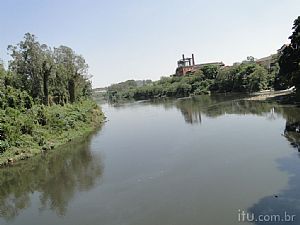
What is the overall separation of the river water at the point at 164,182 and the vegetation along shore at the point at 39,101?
218 cm

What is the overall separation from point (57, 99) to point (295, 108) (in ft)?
101

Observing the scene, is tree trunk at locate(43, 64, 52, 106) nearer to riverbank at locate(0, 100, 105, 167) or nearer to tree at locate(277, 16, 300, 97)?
riverbank at locate(0, 100, 105, 167)

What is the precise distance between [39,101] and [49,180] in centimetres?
2311

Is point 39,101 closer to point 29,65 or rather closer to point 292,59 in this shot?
point 29,65

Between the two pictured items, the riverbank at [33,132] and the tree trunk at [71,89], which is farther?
the tree trunk at [71,89]

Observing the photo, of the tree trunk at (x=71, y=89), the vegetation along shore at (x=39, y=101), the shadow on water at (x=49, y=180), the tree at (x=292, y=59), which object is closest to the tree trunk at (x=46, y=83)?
the vegetation along shore at (x=39, y=101)

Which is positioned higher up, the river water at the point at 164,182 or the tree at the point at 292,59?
the tree at the point at 292,59

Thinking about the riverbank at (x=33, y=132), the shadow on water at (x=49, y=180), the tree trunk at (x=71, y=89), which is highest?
the tree trunk at (x=71, y=89)

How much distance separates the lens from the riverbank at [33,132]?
1009 inches

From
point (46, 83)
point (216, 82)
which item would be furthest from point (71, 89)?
point (216, 82)

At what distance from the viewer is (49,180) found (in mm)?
20000

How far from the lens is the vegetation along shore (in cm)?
2700
